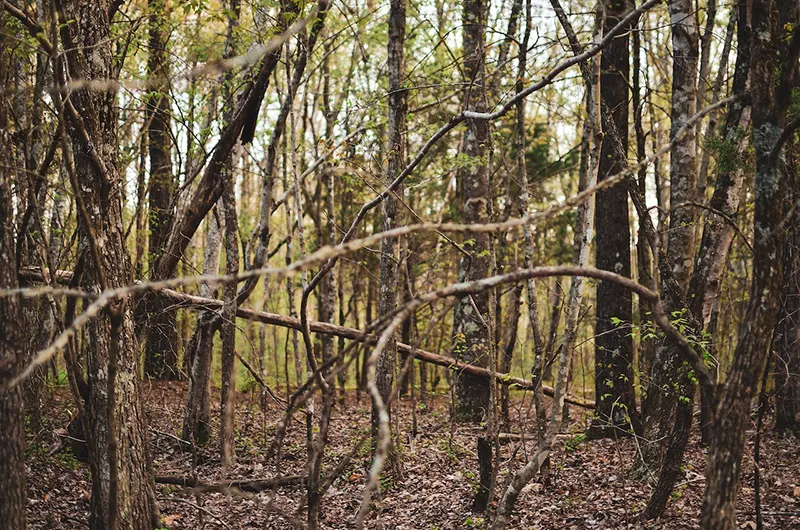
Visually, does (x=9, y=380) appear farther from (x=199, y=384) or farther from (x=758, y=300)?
(x=758, y=300)

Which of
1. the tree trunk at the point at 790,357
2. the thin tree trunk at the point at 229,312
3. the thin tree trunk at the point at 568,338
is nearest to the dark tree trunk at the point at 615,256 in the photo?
the tree trunk at the point at 790,357

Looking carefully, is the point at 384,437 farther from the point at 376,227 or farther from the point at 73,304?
the point at 376,227

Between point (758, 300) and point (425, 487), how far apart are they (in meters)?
5.33

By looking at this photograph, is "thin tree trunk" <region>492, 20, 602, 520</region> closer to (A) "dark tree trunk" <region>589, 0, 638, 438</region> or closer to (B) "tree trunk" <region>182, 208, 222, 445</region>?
(A) "dark tree trunk" <region>589, 0, 638, 438</region>

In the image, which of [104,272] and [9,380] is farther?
[104,272]

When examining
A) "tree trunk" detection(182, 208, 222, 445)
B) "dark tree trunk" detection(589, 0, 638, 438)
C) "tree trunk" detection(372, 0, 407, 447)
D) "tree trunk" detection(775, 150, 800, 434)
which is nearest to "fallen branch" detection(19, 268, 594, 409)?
"tree trunk" detection(182, 208, 222, 445)

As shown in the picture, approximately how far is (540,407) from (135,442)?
4.18m

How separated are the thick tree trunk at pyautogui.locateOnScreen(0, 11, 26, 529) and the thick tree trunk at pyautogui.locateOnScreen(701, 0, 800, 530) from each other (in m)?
4.74

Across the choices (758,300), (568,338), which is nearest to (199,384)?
(568,338)

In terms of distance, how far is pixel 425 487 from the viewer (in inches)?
312

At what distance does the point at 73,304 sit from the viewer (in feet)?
16.0

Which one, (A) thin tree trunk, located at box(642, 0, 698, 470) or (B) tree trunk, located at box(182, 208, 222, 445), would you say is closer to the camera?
(A) thin tree trunk, located at box(642, 0, 698, 470)

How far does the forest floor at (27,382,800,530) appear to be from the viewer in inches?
253

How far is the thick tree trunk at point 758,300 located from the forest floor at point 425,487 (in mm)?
2438
